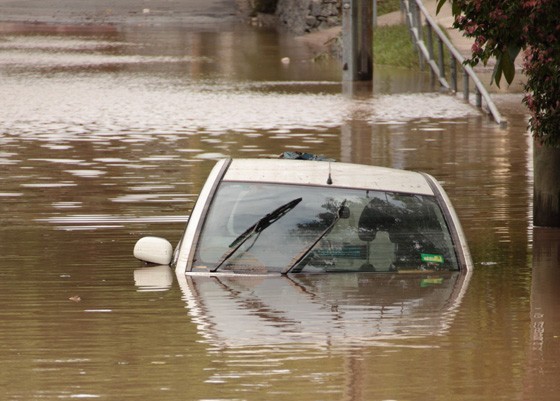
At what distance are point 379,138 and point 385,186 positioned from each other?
10.7 metres

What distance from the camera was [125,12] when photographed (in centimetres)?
5538

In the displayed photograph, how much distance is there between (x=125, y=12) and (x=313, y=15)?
36.6 feet

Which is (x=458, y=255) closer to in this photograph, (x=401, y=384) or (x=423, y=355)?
(x=423, y=355)

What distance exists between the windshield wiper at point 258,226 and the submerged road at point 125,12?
41.9 m

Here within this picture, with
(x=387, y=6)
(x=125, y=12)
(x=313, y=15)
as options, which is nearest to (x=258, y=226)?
(x=387, y=6)

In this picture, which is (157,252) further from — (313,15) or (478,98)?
(313,15)

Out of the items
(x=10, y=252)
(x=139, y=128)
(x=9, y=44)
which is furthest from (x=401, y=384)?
(x=9, y=44)

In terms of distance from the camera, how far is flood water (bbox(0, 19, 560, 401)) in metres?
7.28

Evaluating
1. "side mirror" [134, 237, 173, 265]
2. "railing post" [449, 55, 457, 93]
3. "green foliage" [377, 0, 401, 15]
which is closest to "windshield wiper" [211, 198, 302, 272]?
"side mirror" [134, 237, 173, 265]

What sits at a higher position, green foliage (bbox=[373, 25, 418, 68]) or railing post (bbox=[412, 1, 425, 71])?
railing post (bbox=[412, 1, 425, 71])

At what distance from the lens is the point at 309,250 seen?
360 inches

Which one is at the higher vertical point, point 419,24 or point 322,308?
point 322,308

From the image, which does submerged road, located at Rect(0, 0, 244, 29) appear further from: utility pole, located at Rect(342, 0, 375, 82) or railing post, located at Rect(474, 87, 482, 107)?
railing post, located at Rect(474, 87, 482, 107)

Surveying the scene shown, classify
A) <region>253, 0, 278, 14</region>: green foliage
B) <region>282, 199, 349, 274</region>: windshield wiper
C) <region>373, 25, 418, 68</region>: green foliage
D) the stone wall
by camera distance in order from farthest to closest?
1. <region>253, 0, 278, 14</region>: green foliage
2. the stone wall
3. <region>373, 25, 418, 68</region>: green foliage
4. <region>282, 199, 349, 274</region>: windshield wiper
